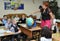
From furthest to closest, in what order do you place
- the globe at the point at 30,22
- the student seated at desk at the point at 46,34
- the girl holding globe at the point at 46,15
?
the globe at the point at 30,22
the girl holding globe at the point at 46,15
the student seated at desk at the point at 46,34

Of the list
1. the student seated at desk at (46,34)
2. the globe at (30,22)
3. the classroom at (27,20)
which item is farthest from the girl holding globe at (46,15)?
the student seated at desk at (46,34)

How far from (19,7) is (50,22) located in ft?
16.7

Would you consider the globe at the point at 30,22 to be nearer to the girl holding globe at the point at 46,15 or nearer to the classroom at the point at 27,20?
the classroom at the point at 27,20

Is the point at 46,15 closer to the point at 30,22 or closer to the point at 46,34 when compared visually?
the point at 30,22

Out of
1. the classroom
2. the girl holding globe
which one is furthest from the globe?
the girl holding globe

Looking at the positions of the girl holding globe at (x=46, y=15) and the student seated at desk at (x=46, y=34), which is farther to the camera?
the girl holding globe at (x=46, y=15)

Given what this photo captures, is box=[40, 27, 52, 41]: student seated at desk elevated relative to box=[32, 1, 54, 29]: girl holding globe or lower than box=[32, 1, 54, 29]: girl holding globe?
lower

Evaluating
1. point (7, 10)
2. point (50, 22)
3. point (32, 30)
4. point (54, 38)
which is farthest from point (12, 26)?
point (7, 10)

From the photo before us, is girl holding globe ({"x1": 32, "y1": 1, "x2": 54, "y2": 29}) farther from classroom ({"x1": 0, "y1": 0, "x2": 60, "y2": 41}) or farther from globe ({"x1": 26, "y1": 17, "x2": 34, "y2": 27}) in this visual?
globe ({"x1": 26, "y1": 17, "x2": 34, "y2": 27})

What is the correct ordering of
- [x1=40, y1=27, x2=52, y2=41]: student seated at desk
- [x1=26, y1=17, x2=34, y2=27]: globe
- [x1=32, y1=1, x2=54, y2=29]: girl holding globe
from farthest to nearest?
1. [x1=26, y1=17, x2=34, y2=27]: globe
2. [x1=32, y1=1, x2=54, y2=29]: girl holding globe
3. [x1=40, y1=27, x2=52, y2=41]: student seated at desk

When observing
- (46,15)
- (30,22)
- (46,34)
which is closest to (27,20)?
(30,22)

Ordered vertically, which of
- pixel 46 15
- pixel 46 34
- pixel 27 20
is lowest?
pixel 46 34

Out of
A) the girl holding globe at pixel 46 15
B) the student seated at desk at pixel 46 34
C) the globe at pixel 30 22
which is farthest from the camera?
the globe at pixel 30 22

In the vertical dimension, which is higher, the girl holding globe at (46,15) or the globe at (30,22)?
the girl holding globe at (46,15)
